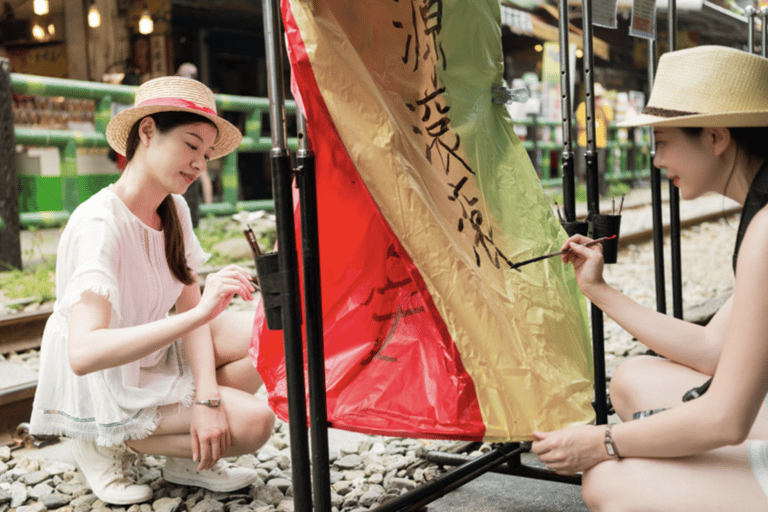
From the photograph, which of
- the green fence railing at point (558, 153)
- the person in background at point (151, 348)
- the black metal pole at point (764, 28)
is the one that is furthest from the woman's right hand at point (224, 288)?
→ the green fence railing at point (558, 153)

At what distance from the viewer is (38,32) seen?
850 centimetres

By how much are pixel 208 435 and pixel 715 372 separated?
120 cm

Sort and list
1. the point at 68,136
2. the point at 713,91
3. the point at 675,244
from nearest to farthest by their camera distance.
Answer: the point at 713,91, the point at 675,244, the point at 68,136

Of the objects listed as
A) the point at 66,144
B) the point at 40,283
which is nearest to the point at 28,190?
the point at 66,144

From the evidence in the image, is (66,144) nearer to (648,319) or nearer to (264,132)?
(648,319)

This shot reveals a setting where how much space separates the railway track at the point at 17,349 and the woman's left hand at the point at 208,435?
3.11ft

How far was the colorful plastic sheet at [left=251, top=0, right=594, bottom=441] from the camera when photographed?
1420mm

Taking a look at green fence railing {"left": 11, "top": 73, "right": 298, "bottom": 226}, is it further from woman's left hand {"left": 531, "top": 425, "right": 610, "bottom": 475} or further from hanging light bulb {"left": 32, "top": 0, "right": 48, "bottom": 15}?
woman's left hand {"left": 531, "top": 425, "right": 610, "bottom": 475}

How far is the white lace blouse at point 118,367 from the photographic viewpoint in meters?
1.87

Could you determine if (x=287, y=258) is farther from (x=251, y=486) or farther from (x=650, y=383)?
(x=251, y=486)

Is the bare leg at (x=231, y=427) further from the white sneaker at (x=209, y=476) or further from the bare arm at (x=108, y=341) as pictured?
the bare arm at (x=108, y=341)

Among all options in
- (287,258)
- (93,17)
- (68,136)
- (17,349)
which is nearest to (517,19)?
(93,17)

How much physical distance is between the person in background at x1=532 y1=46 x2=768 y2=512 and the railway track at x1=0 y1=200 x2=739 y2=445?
0.22 metres

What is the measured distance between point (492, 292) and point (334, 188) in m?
0.39
